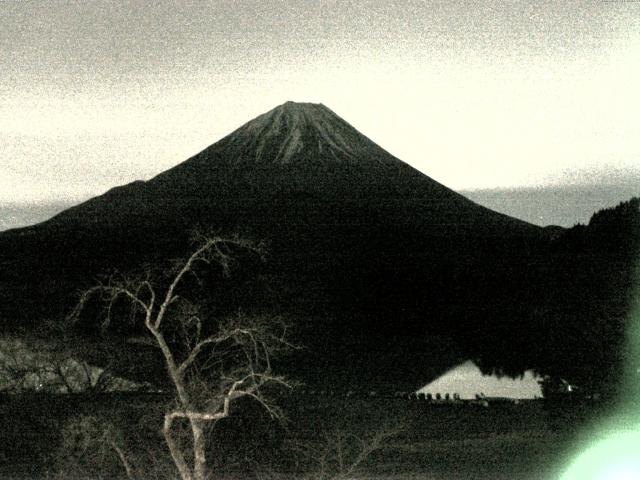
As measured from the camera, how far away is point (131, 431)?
540 inches

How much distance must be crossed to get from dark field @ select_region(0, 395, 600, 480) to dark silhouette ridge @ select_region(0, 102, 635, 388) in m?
4.33

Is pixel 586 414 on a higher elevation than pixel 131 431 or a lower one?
lower

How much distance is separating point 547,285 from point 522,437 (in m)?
22.7

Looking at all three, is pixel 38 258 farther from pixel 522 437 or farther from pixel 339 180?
pixel 522 437

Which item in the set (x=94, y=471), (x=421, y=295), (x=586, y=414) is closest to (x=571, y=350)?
(x=586, y=414)

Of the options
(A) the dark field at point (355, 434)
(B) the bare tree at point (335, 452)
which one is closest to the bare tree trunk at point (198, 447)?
(B) the bare tree at point (335, 452)

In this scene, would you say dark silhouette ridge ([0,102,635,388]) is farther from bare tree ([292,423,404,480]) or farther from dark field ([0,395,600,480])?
bare tree ([292,423,404,480])

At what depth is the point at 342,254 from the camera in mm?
60375

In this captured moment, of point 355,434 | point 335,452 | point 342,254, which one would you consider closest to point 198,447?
point 335,452

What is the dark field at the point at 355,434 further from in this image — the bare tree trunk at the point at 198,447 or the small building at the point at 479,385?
the small building at the point at 479,385

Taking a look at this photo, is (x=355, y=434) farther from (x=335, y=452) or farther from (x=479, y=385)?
(x=479, y=385)

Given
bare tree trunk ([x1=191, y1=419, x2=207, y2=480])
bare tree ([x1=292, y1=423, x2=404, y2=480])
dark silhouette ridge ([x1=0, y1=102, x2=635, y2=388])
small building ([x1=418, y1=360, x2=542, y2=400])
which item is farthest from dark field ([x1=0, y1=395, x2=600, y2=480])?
small building ([x1=418, y1=360, x2=542, y2=400])

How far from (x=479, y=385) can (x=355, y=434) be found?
37.3 feet

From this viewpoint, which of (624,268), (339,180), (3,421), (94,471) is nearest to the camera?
(94,471)
